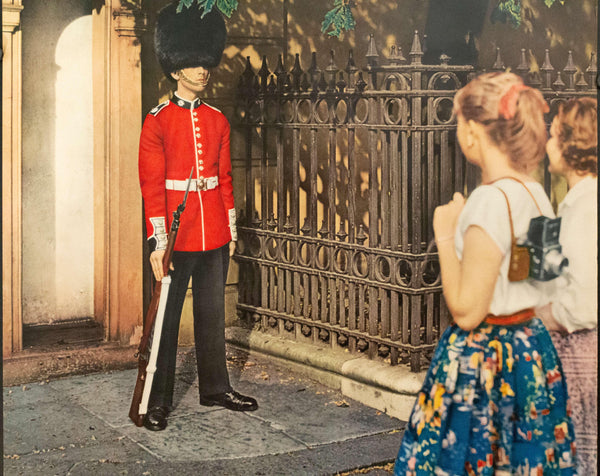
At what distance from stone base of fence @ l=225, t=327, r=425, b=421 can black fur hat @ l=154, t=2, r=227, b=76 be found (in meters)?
1.96

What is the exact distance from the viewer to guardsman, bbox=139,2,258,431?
22.1 ft

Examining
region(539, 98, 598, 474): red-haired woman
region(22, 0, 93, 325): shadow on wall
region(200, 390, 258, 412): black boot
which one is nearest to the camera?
region(539, 98, 598, 474): red-haired woman

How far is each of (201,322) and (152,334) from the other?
390 mm

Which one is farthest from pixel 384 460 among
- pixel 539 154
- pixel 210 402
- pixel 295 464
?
pixel 539 154

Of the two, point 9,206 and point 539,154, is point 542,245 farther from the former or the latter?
point 9,206

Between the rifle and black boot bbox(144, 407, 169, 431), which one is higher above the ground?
the rifle

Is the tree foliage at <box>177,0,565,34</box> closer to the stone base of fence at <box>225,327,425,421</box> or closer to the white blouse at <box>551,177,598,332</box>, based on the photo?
the white blouse at <box>551,177,598,332</box>

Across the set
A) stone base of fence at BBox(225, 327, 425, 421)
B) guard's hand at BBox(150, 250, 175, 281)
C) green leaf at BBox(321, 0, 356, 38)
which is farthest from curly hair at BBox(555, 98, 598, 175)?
guard's hand at BBox(150, 250, 175, 281)

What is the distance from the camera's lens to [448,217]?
5.80m

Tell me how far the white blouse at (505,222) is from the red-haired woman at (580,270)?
241 mm

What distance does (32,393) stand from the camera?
733 centimetres

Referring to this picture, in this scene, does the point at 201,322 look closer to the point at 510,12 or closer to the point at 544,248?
the point at 544,248

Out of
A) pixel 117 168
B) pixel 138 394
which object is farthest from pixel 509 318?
pixel 117 168

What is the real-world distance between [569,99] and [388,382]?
6.95 ft
